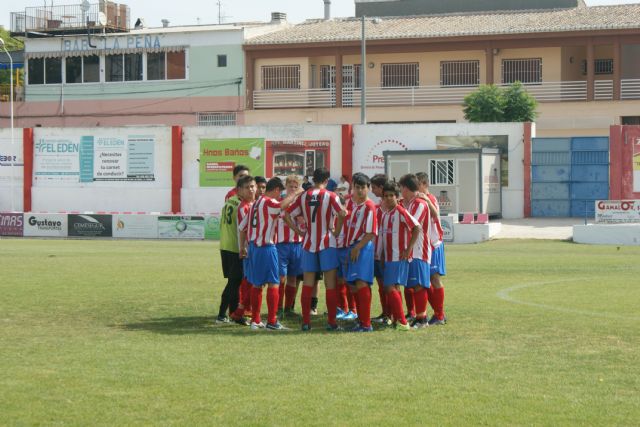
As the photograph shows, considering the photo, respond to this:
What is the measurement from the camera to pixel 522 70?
185ft

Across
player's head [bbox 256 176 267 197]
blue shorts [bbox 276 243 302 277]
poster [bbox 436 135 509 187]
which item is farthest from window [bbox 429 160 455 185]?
blue shorts [bbox 276 243 302 277]

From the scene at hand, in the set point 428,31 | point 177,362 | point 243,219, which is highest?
point 428,31

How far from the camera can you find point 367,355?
1148cm

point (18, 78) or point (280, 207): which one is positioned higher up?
point (18, 78)

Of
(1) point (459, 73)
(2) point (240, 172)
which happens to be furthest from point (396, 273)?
(1) point (459, 73)

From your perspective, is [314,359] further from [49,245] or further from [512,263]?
[49,245]

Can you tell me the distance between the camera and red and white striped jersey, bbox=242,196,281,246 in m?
13.7

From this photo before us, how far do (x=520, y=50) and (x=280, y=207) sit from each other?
44.5m

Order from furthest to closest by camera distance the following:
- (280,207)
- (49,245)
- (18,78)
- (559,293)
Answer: (18,78), (49,245), (559,293), (280,207)

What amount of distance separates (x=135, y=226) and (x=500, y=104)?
19.6m

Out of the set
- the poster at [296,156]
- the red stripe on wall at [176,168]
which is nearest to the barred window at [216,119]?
the red stripe on wall at [176,168]

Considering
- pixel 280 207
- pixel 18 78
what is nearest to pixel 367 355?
pixel 280 207

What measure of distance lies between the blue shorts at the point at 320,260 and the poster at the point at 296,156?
1312 inches

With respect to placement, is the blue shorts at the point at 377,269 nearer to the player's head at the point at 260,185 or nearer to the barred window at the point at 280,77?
the player's head at the point at 260,185
